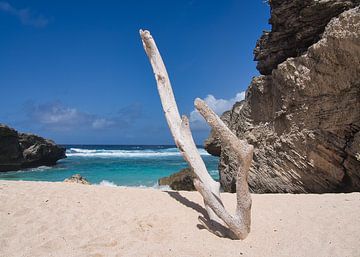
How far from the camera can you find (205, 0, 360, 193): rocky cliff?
983 cm

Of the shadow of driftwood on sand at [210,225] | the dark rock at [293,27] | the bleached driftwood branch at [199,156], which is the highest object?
the dark rock at [293,27]

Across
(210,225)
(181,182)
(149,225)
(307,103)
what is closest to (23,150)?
(181,182)

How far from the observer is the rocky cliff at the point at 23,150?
3041 centimetres

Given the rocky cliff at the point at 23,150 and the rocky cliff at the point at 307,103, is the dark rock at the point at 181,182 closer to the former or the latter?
the rocky cliff at the point at 307,103

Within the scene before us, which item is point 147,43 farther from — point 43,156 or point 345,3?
point 43,156

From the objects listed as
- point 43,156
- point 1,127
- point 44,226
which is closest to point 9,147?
point 1,127

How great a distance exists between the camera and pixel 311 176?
10992 mm

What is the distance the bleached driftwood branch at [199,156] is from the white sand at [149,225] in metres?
0.45

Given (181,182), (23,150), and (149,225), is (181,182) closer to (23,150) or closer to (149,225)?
(149,225)

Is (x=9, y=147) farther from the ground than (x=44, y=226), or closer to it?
farther from the ground

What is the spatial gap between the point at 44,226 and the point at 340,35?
33.6 ft

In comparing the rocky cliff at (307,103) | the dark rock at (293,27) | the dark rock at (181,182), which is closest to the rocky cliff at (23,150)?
the dark rock at (181,182)

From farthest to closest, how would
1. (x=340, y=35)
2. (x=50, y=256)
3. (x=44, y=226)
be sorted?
(x=340, y=35)
(x=44, y=226)
(x=50, y=256)

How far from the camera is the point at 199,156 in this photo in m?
7.62
